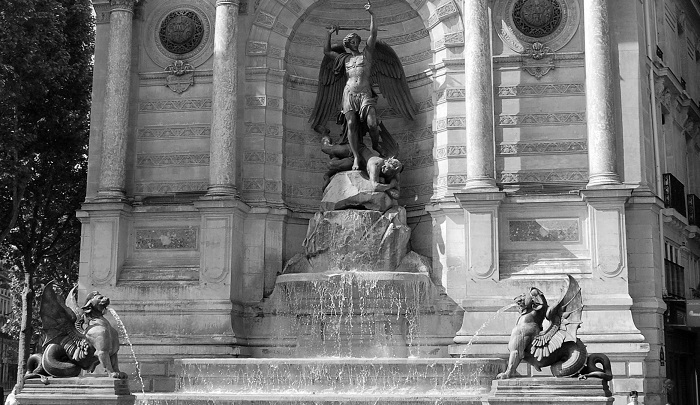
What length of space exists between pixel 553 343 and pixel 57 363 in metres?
9.51

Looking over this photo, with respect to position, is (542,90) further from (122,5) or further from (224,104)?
(122,5)

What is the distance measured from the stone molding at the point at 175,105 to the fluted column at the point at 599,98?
9.93 meters

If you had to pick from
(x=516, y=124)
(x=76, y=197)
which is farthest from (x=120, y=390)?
(x=76, y=197)

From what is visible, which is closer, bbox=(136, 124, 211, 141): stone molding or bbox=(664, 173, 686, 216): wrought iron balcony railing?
bbox=(136, 124, 211, 141): stone molding

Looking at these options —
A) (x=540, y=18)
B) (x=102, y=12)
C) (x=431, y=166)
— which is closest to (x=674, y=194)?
(x=540, y=18)

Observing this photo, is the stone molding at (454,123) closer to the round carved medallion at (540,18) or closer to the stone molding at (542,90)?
the stone molding at (542,90)

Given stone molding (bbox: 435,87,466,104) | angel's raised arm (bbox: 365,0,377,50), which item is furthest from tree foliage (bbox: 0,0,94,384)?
stone molding (bbox: 435,87,466,104)

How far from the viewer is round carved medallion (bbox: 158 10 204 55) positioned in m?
26.7

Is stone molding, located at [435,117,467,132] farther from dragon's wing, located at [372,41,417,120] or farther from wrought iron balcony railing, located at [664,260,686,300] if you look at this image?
wrought iron balcony railing, located at [664,260,686,300]

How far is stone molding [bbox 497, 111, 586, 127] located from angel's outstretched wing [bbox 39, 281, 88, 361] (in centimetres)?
1153

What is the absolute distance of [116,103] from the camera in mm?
25984

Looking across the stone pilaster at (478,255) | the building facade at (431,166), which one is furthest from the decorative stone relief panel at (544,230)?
the stone pilaster at (478,255)

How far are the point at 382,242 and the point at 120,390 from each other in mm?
8160

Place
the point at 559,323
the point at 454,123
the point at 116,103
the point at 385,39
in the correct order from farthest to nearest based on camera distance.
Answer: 1. the point at 385,39
2. the point at 116,103
3. the point at 454,123
4. the point at 559,323
